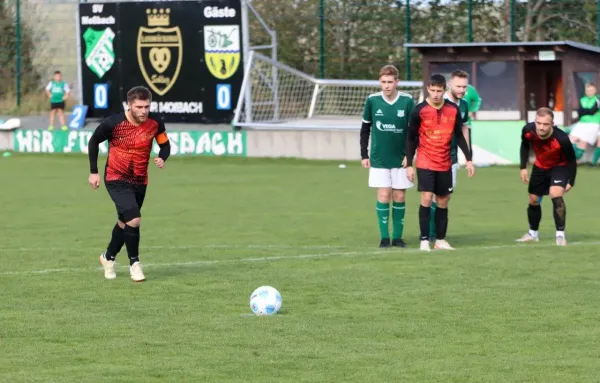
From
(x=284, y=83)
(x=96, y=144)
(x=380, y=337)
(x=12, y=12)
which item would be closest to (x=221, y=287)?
(x=96, y=144)

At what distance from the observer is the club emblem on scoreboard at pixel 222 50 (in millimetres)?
30688

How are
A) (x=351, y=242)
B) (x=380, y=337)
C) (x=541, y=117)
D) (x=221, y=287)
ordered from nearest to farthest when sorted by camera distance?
(x=380, y=337) → (x=221, y=287) → (x=541, y=117) → (x=351, y=242)

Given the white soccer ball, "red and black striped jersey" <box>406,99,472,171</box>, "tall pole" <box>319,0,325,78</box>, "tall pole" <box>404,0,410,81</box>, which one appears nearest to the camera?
the white soccer ball

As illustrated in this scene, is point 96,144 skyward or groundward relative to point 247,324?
skyward

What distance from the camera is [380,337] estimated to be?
8.65m

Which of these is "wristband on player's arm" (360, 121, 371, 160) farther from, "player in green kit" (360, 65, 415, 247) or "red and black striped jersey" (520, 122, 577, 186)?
"red and black striped jersey" (520, 122, 577, 186)

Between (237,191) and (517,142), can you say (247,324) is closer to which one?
(237,191)

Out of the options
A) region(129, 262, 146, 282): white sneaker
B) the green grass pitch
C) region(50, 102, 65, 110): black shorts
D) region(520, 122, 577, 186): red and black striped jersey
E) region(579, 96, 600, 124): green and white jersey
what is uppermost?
region(50, 102, 65, 110): black shorts

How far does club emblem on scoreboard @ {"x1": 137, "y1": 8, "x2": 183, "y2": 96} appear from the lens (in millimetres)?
31344

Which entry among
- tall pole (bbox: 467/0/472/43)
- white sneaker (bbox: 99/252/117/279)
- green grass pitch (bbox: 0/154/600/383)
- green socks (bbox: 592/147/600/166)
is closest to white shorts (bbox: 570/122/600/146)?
green socks (bbox: 592/147/600/166)

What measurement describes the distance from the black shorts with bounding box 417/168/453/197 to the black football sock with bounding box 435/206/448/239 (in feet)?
0.83

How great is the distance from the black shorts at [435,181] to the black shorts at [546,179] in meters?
1.33

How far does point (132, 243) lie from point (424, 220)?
3457 mm

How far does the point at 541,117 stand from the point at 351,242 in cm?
256
